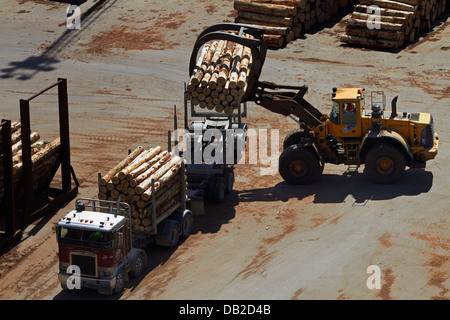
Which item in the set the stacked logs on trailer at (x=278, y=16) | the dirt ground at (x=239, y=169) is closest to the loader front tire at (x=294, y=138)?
the dirt ground at (x=239, y=169)

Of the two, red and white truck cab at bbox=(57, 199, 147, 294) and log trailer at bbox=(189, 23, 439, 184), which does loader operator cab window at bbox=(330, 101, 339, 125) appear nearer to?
log trailer at bbox=(189, 23, 439, 184)

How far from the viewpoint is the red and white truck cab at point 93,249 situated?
20625 millimetres

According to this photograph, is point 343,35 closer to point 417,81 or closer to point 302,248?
point 417,81

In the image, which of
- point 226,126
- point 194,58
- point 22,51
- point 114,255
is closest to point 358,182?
point 226,126

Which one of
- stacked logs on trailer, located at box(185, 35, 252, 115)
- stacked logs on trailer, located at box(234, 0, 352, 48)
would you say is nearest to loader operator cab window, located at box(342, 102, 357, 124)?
stacked logs on trailer, located at box(185, 35, 252, 115)

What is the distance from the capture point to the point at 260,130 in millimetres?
33531

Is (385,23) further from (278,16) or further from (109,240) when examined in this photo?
(109,240)

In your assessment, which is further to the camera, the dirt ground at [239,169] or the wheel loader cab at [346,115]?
the wheel loader cab at [346,115]

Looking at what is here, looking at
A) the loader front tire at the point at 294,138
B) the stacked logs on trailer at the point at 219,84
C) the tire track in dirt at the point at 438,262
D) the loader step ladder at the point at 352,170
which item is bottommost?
the tire track in dirt at the point at 438,262

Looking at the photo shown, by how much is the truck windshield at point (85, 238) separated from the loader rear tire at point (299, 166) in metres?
8.86

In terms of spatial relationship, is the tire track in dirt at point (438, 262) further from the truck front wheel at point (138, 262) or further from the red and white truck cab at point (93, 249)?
the red and white truck cab at point (93, 249)

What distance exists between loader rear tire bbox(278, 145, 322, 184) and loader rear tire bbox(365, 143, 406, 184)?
168 cm

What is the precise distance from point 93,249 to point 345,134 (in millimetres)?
10313
